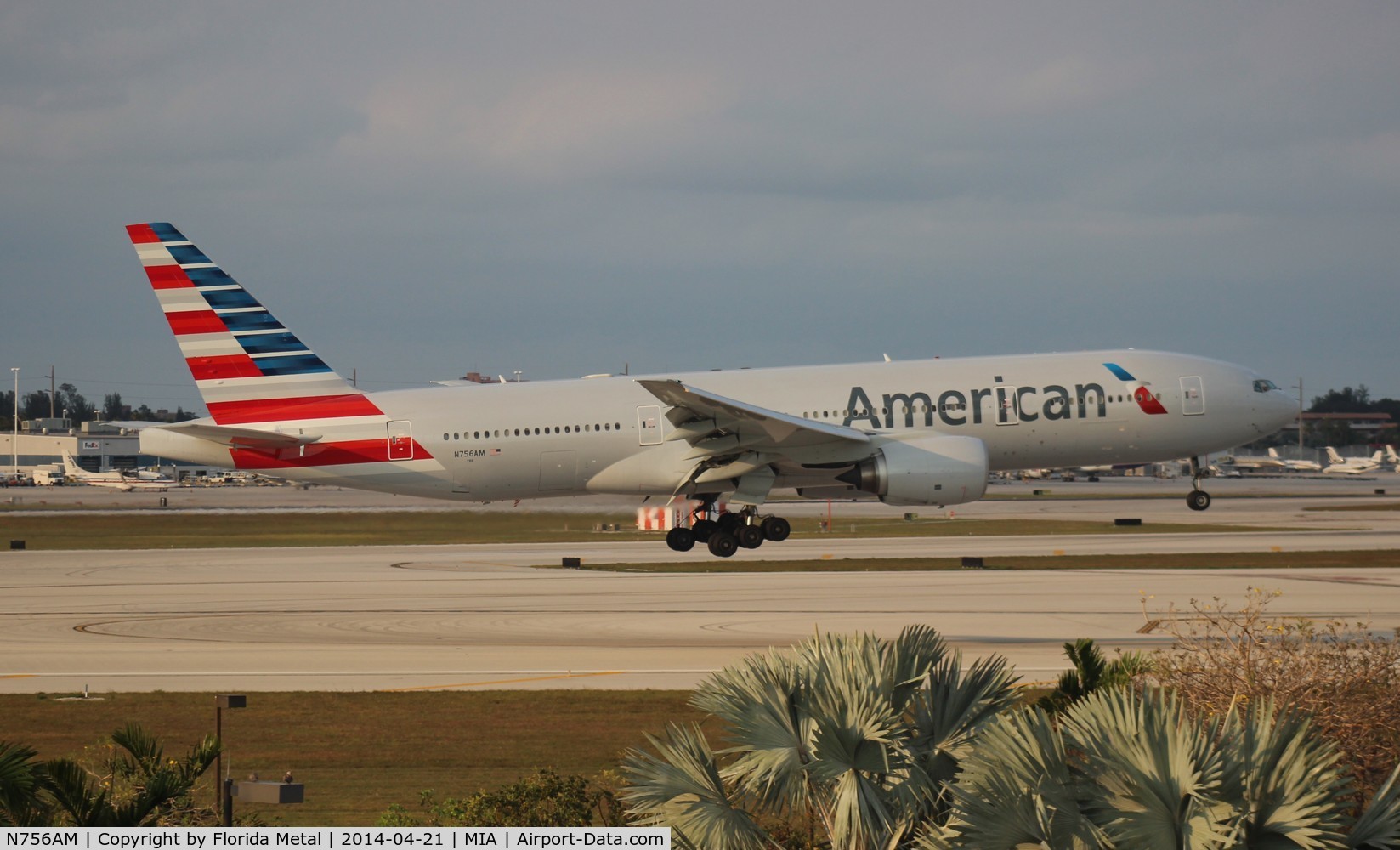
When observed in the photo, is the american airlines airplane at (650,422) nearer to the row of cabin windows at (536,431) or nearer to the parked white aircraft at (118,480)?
the row of cabin windows at (536,431)

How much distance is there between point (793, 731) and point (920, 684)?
88 centimetres

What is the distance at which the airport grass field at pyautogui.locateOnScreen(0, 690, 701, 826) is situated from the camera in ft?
47.2

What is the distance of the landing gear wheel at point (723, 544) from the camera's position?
111 ft

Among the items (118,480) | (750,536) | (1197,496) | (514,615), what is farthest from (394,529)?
(118,480)

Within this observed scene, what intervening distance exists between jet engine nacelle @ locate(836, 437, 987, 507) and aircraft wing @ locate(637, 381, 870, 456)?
0.94 metres

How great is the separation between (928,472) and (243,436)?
54.9 feet

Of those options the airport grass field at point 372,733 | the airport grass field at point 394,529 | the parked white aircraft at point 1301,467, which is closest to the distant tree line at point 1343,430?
the parked white aircraft at point 1301,467

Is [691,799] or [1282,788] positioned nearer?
[1282,788]

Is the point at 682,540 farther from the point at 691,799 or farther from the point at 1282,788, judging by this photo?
the point at 1282,788

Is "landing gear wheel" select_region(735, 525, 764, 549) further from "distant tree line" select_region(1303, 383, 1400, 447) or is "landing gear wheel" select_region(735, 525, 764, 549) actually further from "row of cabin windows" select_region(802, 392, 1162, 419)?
"distant tree line" select_region(1303, 383, 1400, 447)

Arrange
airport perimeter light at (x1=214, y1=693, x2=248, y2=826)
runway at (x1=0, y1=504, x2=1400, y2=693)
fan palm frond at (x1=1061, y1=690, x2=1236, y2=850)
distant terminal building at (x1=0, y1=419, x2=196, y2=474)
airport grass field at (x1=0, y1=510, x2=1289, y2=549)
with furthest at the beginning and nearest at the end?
1. distant terminal building at (x1=0, y1=419, x2=196, y2=474)
2. airport grass field at (x1=0, y1=510, x2=1289, y2=549)
3. runway at (x1=0, y1=504, x2=1400, y2=693)
4. airport perimeter light at (x1=214, y1=693, x2=248, y2=826)
5. fan palm frond at (x1=1061, y1=690, x2=1236, y2=850)

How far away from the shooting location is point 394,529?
5816 cm

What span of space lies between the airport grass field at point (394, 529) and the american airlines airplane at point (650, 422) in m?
14.4

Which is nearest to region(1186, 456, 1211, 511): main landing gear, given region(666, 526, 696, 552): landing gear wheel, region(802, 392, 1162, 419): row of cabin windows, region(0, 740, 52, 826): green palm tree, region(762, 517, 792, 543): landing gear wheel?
region(802, 392, 1162, 419): row of cabin windows
